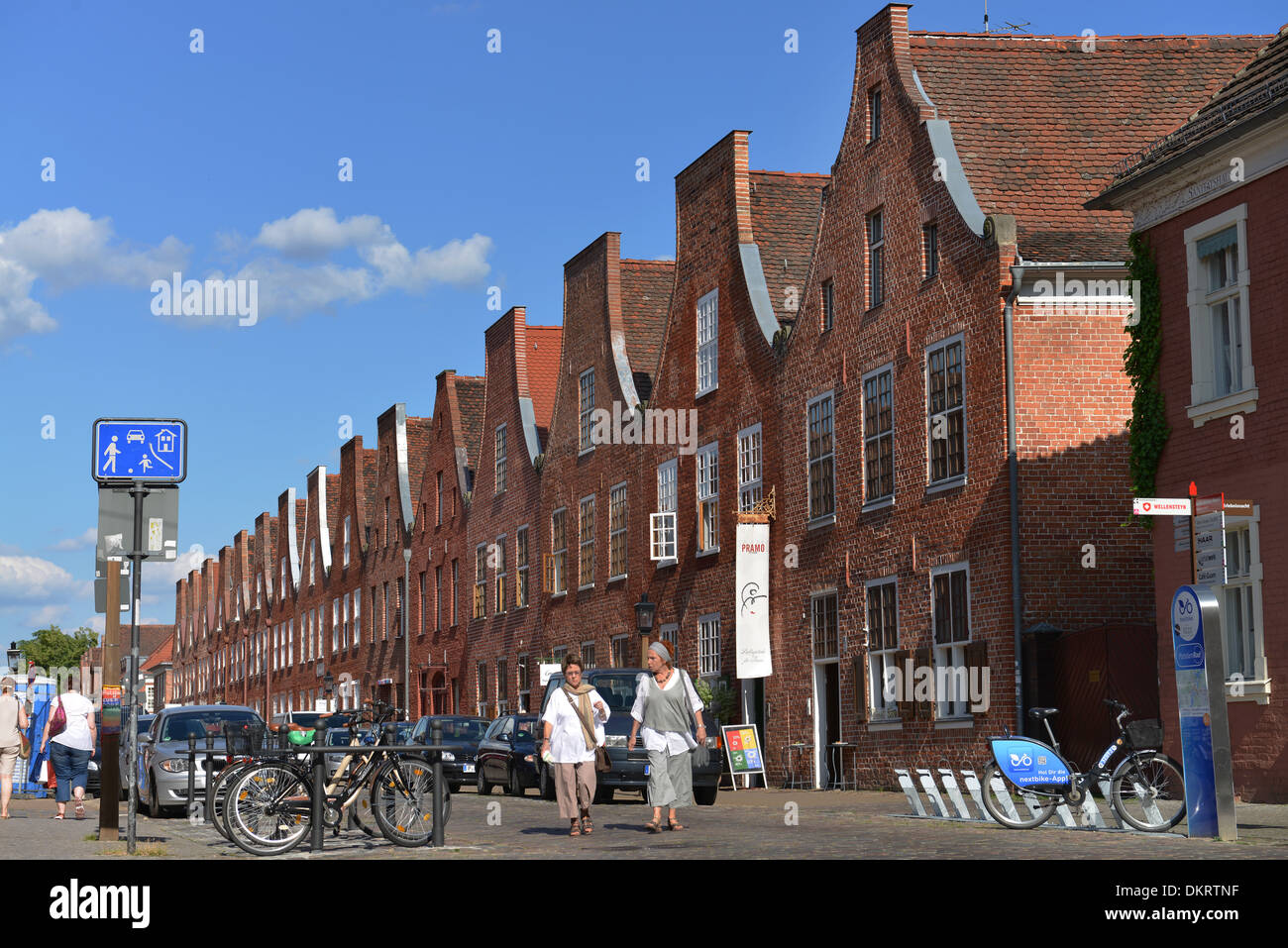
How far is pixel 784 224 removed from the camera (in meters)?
37.1

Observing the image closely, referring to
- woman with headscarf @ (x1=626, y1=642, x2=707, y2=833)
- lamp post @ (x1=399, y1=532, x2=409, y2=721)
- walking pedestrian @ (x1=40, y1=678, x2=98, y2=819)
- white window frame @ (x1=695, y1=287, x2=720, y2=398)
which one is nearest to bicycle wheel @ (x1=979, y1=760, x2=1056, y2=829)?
woman with headscarf @ (x1=626, y1=642, x2=707, y2=833)

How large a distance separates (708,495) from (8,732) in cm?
1742

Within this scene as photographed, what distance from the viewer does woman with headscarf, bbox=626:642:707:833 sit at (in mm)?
18234

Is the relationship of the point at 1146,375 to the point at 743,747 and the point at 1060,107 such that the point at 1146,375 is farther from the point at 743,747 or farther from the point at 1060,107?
the point at 743,747

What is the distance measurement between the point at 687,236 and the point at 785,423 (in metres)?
6.92

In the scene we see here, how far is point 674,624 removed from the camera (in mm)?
37281

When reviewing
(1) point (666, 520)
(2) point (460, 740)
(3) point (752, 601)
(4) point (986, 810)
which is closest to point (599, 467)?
(1) point (666, 520)

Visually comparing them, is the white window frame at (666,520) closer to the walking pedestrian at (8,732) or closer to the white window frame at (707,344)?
the white window frame at (707,344)

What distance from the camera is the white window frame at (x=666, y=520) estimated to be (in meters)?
37.5

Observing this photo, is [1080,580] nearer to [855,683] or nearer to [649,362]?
[855,683]

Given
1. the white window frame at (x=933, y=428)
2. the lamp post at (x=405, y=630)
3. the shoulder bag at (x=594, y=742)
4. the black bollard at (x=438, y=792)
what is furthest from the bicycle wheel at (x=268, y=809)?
the lamp post at (x=405, y=630)

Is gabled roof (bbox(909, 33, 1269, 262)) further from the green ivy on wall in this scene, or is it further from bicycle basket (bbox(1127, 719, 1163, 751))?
bicycle basket (bbox(1127, 719, 1163, 751))

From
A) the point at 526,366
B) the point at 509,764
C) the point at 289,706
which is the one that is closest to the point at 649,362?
the point at 526,366

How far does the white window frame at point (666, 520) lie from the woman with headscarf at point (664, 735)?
18794 millimetres
